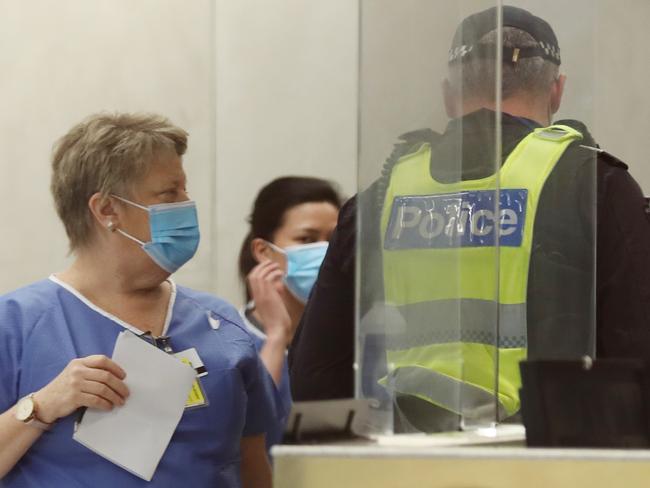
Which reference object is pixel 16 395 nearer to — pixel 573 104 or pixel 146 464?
pixel 146 464

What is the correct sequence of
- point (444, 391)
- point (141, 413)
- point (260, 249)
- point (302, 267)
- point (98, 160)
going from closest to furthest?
point (444, 391), point (141, 413), point (98, 160), point (302, 267), point (260, 249)

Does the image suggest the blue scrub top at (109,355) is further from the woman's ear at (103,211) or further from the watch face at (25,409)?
the woman's ear at (103,211)

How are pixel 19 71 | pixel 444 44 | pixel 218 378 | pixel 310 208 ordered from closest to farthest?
1. pixel 444 44
2. pixel 218 378
3. pixel 310 208
4. pixel 19 71

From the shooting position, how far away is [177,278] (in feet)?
15.0

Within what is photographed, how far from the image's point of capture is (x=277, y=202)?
400cm

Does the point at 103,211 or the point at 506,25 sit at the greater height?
the point at 506,25

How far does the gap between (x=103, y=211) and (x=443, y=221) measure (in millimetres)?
913

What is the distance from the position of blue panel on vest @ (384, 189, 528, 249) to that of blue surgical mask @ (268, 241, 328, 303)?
Answer: 176 cm

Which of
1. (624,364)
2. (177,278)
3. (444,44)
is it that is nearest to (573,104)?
(444,44)

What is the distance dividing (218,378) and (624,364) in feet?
3.57

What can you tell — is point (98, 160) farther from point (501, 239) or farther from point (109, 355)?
point (501, 239)

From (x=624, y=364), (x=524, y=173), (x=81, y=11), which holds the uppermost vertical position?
(x=81, y=11)

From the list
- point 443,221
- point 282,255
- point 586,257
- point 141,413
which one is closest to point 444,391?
point 443,221

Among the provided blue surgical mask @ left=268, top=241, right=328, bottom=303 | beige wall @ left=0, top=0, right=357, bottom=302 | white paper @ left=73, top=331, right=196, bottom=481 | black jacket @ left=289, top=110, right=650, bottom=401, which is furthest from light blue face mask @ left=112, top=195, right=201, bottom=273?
beige wall @ left=0, top=0, right=357, bottom=302
